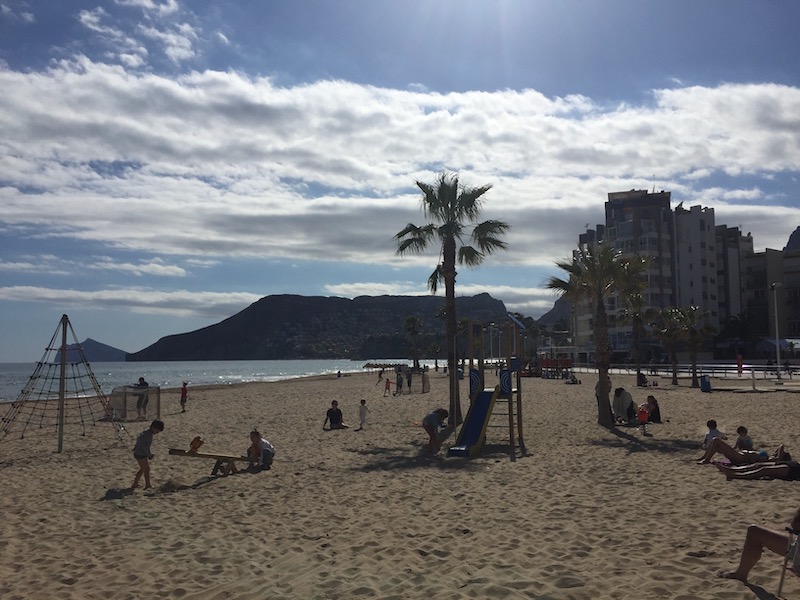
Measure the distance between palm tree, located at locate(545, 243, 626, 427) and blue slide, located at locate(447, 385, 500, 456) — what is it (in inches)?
157

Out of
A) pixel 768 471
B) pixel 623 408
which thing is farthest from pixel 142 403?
pixel 768 471

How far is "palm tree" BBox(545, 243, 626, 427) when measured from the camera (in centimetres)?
1850

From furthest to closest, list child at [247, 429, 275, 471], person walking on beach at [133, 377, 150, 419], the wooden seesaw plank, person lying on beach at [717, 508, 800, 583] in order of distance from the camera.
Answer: person walking on beach at [133, 377, 150, 419], child at [247, 429, 275, 471], the wooden seesaw plank, person lying on beach at [717, 508, 800, 583]

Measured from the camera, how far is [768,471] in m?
9.78

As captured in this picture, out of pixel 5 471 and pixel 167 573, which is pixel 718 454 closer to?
pixel 167 573

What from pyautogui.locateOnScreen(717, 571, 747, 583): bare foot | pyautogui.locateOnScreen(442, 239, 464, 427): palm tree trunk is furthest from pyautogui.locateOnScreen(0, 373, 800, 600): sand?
pyautogui.locateOnScreen(442, 239, 464, 427): palm tree trunk

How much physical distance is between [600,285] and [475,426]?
6415mm

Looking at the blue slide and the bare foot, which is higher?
the blue slide

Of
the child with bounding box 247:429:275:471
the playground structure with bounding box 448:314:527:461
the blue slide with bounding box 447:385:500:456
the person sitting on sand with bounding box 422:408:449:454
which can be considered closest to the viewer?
the child with bounding box 247:429:275:471

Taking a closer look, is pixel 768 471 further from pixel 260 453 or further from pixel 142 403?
pixel 142 403

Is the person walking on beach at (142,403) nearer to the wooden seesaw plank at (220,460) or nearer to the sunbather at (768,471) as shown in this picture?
the wooden seesaw plank at (220,460)

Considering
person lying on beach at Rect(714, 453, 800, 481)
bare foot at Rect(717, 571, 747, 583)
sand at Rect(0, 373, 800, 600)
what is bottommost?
sand at Rect(0, 373, 800, 600)

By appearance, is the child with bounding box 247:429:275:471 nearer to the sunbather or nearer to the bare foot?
the sunbather

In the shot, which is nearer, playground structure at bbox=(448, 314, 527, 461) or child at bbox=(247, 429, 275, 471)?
child at bbox=(247, 429, 275, 471)
